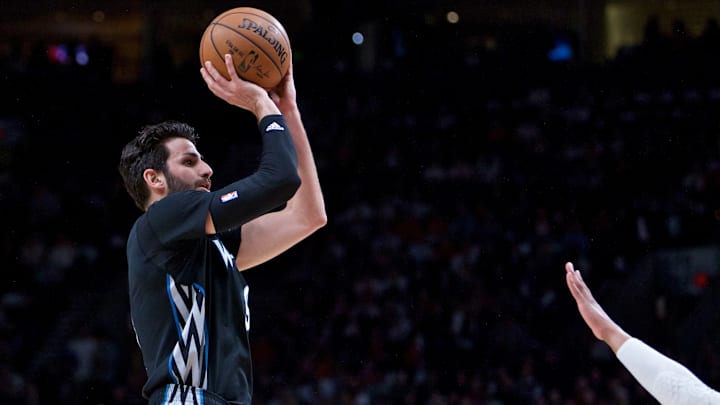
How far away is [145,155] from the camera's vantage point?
3.12 metres

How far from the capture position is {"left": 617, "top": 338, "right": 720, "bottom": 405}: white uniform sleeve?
2.68m

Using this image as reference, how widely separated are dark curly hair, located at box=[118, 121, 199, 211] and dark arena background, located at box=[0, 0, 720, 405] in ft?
25.8

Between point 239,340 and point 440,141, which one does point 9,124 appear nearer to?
point 440,141

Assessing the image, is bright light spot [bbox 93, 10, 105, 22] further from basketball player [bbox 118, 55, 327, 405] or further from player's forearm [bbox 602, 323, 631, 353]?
player's forearm [bbox 602, 323, 631, 353]

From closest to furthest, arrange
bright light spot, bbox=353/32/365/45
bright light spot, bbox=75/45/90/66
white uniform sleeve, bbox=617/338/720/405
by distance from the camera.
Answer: white uniform sleeve, bbox=617/338/720/405 → bright light spot, bbox=75/45/90/66 → bright light spot, bbox=353/32/365/45

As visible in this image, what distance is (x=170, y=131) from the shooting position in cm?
317

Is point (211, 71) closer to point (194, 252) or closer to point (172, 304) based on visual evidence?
point (194, 252)

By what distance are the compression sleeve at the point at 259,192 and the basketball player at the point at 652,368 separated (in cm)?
120

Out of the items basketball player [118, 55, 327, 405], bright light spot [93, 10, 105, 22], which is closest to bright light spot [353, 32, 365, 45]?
bright light spot [93, 10, 105, 22]

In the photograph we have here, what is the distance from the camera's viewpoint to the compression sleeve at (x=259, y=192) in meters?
2.72

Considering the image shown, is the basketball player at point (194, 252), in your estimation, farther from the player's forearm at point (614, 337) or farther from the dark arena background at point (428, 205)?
the dark arena background at point (428, 205)

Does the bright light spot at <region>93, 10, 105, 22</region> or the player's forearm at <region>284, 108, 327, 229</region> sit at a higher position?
the bright light spot at <region>93, 10, 105, 22</region>

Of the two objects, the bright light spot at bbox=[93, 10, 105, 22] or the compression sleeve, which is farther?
the bright light spot at bbox=[93, 10, 105, 22]

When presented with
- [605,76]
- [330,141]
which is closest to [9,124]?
[330,141]
